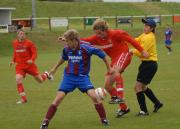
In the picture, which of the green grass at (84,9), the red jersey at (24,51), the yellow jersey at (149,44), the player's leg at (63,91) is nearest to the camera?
the player's leg at (63,91)

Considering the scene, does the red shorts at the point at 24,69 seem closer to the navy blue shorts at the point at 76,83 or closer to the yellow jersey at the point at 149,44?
the yellow jersey at the point at 149,44

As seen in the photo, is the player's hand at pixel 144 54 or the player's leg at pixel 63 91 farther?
the player's hand at pixel 144 54

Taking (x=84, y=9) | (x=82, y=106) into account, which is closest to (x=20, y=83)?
(x=82, y=106)

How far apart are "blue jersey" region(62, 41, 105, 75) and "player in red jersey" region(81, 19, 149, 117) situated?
81 cm

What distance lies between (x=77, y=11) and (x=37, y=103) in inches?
2496

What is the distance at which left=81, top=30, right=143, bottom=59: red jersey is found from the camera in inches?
455

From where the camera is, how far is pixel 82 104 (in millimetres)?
14016

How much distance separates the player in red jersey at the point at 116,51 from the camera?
454 inches

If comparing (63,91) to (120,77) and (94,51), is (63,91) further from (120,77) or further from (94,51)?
(120,77)

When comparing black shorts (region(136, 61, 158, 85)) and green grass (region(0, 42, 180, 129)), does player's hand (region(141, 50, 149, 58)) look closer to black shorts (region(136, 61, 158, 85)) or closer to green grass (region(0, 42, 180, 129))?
black shorts (region(136, 61, 158, 85))

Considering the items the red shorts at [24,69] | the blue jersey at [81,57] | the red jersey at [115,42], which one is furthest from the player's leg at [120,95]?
the red shorts at [24,69]

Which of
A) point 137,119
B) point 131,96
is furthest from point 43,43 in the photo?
point 137,119

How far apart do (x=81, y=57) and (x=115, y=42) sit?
4.66 feet

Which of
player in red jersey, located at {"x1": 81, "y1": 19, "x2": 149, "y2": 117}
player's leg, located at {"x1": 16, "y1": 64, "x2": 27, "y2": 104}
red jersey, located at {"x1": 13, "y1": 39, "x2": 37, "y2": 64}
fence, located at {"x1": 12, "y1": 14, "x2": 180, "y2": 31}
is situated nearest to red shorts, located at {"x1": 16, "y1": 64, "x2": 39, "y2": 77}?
player's leg, located at {"x1": 16, "y1": 64, "x2": 27, "y2": 104}
